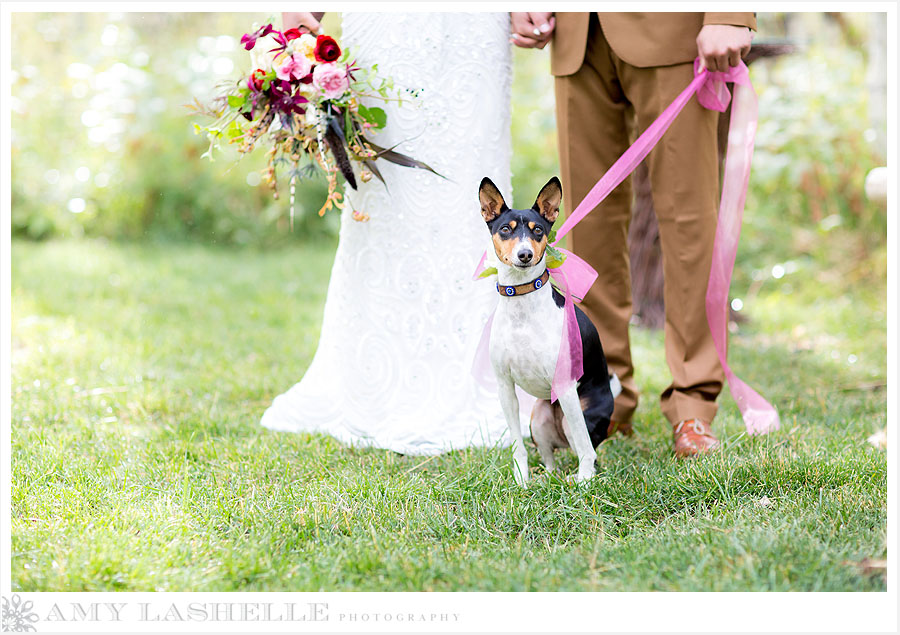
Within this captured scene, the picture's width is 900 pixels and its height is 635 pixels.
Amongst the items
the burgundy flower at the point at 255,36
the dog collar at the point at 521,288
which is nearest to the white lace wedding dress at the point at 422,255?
the burgundy flower at the point at 255,36

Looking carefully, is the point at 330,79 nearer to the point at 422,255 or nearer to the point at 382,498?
the point at 422,255

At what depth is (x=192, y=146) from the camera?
7.61 m

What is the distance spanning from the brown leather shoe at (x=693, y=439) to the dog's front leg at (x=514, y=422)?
2.06 feet

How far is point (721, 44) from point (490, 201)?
985 mm

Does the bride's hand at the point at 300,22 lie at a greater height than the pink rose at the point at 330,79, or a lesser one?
greater

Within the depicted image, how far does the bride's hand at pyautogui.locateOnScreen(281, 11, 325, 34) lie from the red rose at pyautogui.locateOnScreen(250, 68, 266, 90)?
0.34 m

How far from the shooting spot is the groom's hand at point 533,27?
2951mm

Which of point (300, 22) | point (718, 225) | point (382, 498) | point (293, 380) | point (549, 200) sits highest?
point (300, 22)

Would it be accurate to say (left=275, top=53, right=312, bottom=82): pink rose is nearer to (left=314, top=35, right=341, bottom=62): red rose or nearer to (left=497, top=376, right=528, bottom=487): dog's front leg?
(left=314, top=35, right=341, bottom=62): red rose

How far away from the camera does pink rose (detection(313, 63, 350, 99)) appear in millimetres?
2791

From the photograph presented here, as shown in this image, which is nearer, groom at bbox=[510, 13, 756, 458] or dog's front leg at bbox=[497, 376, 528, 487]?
dog's front leg at bbox=[497, 376, 528, 487]

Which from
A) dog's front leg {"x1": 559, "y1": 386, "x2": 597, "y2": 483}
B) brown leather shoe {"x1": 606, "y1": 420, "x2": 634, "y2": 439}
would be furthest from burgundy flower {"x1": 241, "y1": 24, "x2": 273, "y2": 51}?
brown leather shoe {"x1": 606, "y1": 420, "x2": 634, "y2": 439}

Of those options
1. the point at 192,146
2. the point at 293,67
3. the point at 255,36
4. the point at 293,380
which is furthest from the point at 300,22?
the point at 192,146

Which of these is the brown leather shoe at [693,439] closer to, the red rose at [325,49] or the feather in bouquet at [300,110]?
the feather in bouquet at [300,110]
